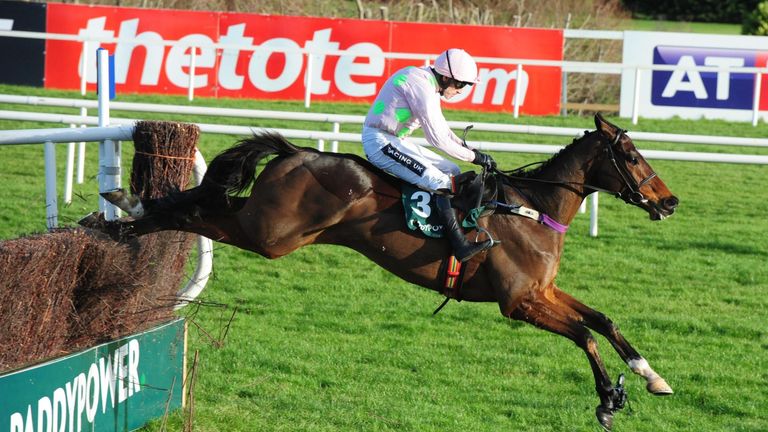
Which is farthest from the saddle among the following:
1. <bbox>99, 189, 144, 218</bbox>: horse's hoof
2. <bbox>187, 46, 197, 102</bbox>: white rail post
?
<bbox>187, 46, 197, 102</bbox>: white rail post

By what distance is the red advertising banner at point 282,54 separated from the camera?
52.4 feet

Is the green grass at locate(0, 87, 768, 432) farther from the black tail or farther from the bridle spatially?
the bridle

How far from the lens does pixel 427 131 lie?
225 inches

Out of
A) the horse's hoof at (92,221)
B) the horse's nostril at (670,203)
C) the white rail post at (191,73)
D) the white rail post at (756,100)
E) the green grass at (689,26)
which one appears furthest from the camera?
the green grass at (689,26)

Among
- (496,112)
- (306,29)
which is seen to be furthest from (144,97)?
(496,112)

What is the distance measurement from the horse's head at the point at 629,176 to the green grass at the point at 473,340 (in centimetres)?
127

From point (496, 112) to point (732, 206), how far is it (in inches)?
179

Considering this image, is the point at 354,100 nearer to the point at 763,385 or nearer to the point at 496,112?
the point at 496,112

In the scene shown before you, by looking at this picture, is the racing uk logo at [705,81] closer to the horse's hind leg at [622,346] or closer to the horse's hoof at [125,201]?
the horse's hind leg at [622,346]

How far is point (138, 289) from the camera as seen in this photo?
520 centimetres

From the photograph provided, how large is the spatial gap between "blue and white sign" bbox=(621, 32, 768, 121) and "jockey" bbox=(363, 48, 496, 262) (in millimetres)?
10612

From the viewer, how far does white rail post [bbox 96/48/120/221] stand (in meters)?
5.35

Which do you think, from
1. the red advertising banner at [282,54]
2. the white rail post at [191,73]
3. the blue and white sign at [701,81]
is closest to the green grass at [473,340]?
the white rail post at [191,73]

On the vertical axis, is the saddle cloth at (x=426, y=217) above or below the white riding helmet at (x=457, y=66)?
below
